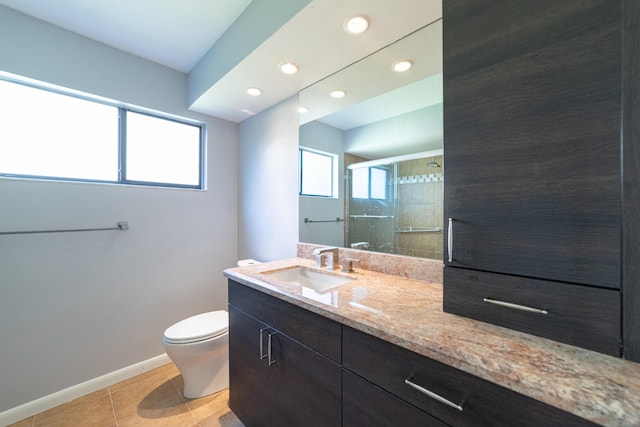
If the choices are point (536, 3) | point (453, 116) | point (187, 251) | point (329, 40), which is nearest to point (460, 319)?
point (453, 116)

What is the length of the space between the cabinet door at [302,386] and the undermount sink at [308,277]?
0.47 metres

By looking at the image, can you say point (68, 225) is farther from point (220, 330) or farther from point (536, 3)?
point (536, 3)

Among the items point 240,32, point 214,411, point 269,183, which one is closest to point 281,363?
point 214,411

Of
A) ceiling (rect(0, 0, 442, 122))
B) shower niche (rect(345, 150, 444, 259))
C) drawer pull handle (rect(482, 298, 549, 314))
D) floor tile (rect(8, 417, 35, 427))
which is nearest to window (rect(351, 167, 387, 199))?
shower niche (rect(345, 150, 444, 259))

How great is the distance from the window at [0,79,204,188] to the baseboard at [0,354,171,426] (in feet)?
4.95

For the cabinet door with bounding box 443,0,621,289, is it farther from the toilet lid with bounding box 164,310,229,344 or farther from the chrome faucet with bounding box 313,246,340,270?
the toilet lid with bounding box 164,310,229,344

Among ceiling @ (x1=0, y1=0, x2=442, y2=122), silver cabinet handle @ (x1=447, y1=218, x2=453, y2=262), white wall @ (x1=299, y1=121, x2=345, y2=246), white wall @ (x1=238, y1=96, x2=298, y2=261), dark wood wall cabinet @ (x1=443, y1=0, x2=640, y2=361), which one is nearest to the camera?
dark wood wall cabinet @ (x1=443, y1=0, x2=640, y2=361)

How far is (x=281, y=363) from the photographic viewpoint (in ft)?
3.78

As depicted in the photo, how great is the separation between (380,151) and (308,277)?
0.96 metres

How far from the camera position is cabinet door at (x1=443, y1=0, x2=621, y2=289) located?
593 millimetres

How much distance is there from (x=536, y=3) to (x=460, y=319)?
95cm

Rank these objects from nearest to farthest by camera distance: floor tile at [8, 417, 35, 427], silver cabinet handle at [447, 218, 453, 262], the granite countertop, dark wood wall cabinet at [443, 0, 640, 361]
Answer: the granite countertop
dark wood wall cabinet at [443, 0, 640, 361]
silver cabinet handle at [447, 218, 453, 262]
floor tile at [8, 417, 35, 427]

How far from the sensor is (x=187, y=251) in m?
2.33

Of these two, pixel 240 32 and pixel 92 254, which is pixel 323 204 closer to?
pixel 240 32
